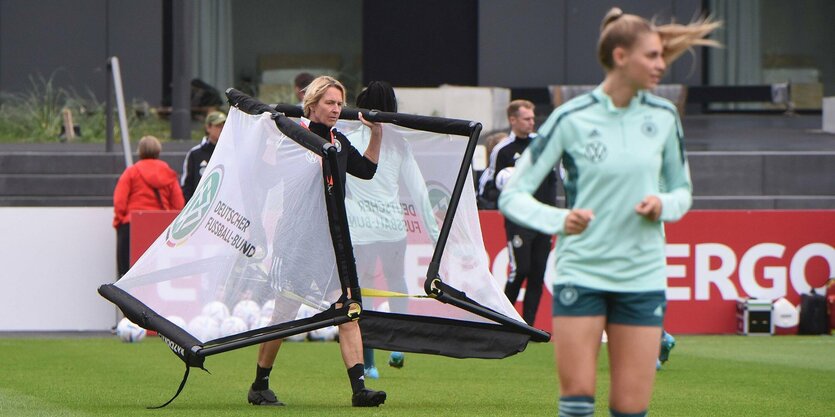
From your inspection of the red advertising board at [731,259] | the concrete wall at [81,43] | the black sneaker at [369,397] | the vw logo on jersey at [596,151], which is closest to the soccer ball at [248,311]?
the black sneaker at [369,397]

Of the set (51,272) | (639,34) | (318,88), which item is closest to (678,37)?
(639,34)

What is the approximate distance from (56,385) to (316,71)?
1887cm

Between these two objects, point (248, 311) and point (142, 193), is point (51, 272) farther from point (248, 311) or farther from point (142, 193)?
→ point (248, 311)

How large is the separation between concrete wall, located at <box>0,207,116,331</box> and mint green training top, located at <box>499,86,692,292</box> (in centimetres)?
963

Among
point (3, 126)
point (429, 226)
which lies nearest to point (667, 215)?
point (429, 226)

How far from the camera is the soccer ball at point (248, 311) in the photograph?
28.3ft

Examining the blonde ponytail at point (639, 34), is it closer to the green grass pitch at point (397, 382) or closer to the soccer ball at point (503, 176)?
the green grass pitch at point (397, 382)

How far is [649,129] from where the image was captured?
5.61 meters

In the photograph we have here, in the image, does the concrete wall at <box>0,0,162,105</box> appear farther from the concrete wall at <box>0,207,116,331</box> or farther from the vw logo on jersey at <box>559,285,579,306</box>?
the vw logo on jersey at <box>559,285,579,306</box>

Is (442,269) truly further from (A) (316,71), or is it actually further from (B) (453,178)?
(A) (316,71)

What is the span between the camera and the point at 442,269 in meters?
9.41

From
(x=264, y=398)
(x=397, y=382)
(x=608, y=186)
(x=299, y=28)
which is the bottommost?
(x=397, y=382)

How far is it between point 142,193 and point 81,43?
1277cm

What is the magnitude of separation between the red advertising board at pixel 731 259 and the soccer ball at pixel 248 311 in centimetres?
598
